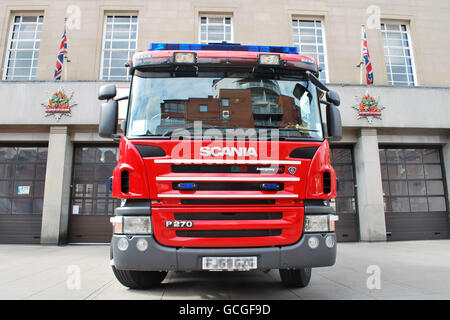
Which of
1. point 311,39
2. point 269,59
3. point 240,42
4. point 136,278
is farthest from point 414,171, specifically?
point 136,278

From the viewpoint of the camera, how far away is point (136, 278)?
4121 millimetres

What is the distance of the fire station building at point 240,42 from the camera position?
10.6 m

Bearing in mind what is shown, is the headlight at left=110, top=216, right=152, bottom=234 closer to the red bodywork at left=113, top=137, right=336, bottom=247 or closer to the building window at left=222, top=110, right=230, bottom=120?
the red bodywork at left=113, top=137, right=336, bottom=247

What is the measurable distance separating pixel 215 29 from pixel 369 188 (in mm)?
8707

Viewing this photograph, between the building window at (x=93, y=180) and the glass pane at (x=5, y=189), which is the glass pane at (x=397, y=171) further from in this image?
the glass pane at (x=5, y=189)

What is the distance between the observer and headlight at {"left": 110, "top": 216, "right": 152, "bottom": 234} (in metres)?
3.18

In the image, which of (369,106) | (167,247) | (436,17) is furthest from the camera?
(436,17)

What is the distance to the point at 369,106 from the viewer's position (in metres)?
11.1

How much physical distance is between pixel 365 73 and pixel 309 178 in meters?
10.3

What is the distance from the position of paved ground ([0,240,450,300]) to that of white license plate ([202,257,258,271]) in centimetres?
105

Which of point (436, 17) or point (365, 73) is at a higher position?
point (436, 17)

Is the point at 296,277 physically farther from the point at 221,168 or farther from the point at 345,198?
the point at 345,198

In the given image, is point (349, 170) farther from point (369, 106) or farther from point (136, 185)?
point (136, 185)

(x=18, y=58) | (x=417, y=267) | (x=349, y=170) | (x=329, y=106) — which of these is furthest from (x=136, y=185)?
(x=18, y=58)
